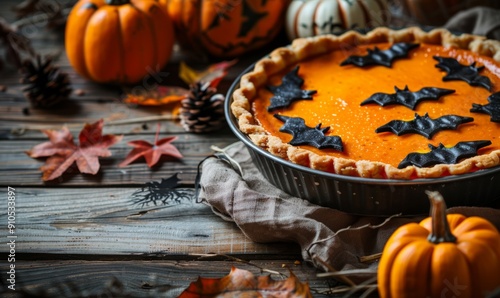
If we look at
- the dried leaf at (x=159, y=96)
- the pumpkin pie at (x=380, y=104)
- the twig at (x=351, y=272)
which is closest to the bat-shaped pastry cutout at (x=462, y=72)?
the pumpkin pie at (x=380, y=104)

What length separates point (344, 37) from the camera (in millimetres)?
2834

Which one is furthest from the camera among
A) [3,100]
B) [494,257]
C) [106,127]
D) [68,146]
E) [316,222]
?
[3,100]

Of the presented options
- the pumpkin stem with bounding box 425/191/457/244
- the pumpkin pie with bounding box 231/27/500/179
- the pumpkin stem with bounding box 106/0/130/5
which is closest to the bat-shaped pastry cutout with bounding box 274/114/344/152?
the pumpkin pie with bounding box 231/27/500/179

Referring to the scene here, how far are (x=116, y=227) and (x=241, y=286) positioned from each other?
0.66 m

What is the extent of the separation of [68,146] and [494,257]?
73.4 inches

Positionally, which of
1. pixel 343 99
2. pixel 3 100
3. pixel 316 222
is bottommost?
pixel 3 100

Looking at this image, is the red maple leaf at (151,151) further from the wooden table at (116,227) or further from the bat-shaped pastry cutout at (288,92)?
the bat-shaped pastry cutout at (288,92)

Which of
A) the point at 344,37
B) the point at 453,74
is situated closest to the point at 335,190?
the point at 453,74

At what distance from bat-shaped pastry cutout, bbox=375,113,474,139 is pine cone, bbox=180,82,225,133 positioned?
90 centimetres

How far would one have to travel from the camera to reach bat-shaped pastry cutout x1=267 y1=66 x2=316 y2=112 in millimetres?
2494

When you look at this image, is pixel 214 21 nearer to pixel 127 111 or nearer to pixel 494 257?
pixel 127 111

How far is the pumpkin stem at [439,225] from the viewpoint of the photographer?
1604 mm

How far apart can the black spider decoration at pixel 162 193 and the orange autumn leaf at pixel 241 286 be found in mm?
612

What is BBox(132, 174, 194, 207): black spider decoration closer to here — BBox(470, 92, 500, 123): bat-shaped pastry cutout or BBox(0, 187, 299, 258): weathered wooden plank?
BBox(0, 187, 299, 258): weathered wooden plank
